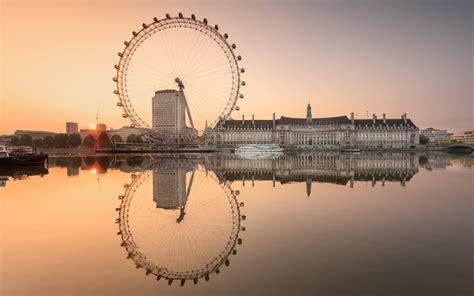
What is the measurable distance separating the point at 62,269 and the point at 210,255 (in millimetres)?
3530

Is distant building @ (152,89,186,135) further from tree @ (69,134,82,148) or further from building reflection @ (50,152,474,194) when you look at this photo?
tree @ (69,134,82,148)

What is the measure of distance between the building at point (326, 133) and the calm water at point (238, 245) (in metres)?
121

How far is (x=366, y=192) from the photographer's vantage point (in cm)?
1841

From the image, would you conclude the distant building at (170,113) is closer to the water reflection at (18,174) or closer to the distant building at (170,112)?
the distant building at (170,112)

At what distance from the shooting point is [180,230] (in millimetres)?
10602

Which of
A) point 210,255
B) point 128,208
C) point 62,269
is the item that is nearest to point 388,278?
Result: point 210,255

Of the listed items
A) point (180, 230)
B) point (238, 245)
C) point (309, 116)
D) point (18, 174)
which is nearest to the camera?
point (238, 245)

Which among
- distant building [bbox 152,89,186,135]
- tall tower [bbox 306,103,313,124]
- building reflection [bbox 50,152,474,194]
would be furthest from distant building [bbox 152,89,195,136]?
tall tower [bbox 306,103,313,124]

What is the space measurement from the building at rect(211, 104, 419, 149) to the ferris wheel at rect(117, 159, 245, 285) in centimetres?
11957

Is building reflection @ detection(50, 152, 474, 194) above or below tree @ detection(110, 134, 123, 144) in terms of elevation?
below

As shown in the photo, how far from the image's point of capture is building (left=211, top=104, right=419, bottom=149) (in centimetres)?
13775

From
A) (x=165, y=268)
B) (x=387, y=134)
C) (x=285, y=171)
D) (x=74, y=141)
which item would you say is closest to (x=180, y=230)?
(x=165, y=268)

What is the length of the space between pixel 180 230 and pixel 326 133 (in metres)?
140

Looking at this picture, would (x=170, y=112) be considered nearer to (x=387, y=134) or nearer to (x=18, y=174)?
Result: (x=18, y=174)
